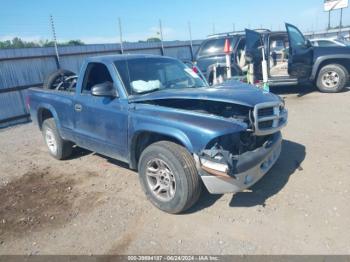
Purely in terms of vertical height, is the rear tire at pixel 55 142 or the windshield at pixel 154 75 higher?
the windshield at pixel 154 75

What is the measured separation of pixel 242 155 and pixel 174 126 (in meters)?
0.80

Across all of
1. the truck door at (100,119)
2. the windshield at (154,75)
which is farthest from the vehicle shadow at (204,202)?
the windshield at (154,75)

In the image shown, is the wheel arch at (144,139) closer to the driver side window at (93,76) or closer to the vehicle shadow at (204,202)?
the vehicle shadow at (204,202)

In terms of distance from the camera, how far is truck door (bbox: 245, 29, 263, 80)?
370 inches

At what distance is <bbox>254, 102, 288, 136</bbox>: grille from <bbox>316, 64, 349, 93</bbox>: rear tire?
6.76m

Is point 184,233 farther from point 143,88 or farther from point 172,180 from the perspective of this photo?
point 143,88

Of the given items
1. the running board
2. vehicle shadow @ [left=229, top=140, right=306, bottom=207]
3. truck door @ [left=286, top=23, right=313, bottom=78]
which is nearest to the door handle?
vehicle shadow @ [left=229, top=140, right=306, bottom=207]

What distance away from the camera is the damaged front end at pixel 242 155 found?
3178 millimetres

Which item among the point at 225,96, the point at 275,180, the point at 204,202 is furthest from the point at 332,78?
the point at 204,202

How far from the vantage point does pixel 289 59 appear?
937 centimetres

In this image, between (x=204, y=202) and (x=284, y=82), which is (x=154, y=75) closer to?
(x=204, y=202)

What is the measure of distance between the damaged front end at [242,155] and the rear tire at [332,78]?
669 centimetres

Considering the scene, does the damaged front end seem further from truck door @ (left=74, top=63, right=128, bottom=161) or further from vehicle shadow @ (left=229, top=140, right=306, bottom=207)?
truck door @ (left=74, top=63, right=128, bottom=161)

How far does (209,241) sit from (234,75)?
7.50 meters
